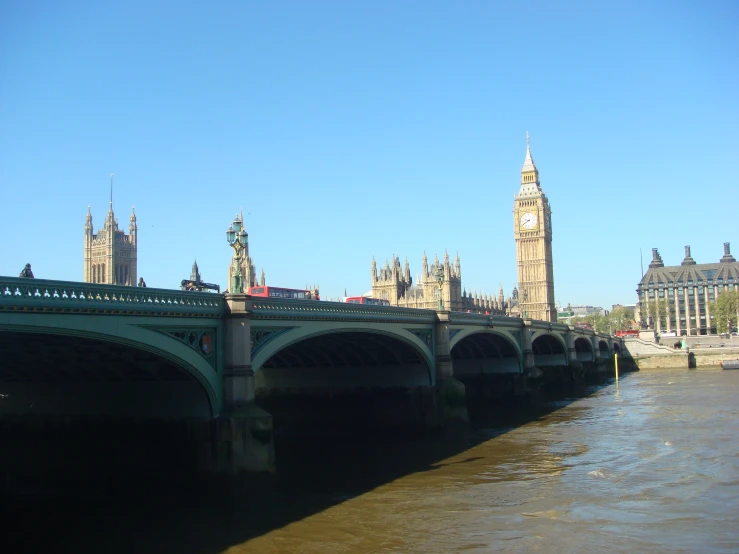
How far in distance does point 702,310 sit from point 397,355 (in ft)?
466

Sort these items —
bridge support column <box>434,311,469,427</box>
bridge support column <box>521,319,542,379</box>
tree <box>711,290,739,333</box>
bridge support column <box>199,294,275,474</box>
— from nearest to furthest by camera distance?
1. bridge support column <box>199,294,275,474</box>
2. bridge support column <box>434,311,469,427</box>
3. bridge support column <box>521,319,542,379</box>
4. tree <box>711,290,739,333</box>

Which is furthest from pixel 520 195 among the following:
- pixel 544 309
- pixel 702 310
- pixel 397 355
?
pixel 397 355

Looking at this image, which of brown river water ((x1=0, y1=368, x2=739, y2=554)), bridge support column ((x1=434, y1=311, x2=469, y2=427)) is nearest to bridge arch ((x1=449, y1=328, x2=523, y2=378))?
bridge support column ((x1=434, y1=311, x2=469, y2=427))

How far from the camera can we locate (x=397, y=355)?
38531 mm

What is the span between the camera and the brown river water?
59.1ft

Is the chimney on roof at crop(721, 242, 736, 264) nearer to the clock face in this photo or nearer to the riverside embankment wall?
the clock face

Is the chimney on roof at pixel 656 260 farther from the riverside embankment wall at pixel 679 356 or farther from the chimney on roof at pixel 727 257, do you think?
the riverside embankment wall at pixel 679 356

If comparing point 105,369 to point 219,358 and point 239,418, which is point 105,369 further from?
Result: point 239,418

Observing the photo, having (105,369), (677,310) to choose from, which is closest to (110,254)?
(105,369)

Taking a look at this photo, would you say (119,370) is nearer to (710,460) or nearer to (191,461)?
(191,461)

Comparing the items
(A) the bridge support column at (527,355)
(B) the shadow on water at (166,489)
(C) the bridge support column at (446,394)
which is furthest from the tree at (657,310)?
(B) the shadow on water at (166,489)

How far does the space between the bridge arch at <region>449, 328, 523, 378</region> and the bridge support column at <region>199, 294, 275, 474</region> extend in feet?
97.0

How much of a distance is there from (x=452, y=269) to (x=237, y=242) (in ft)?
351

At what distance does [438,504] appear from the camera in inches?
855
